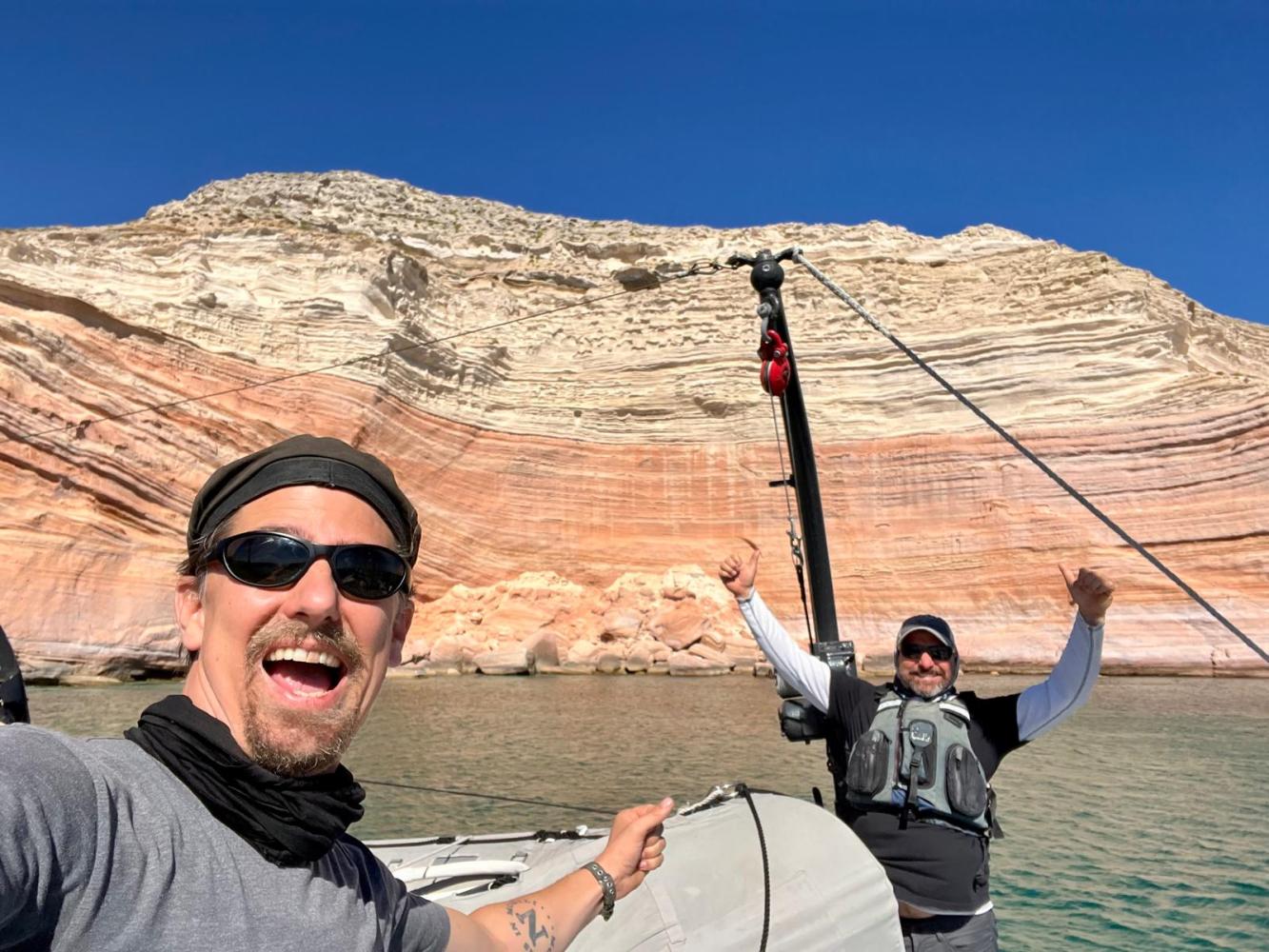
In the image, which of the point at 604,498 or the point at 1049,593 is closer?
the point at 1049,593

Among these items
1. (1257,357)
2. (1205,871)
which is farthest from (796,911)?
(1257,357)

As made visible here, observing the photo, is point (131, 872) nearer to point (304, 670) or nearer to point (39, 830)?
point (39, 830)

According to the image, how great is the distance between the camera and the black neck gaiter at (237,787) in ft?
3.52

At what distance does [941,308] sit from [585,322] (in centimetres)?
1099

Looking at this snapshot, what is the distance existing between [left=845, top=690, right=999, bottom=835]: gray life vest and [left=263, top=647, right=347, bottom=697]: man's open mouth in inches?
86.1

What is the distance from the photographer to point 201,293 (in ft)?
71.5

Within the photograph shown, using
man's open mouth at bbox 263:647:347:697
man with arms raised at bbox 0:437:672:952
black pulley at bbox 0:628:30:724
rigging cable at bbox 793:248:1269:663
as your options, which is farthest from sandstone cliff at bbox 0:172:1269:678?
man's open mouth at bbox 263:647:347:697

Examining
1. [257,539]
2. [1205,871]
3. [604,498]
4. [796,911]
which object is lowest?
[1205,871]

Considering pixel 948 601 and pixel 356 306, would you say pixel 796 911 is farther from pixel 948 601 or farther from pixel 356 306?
pixel 356 306

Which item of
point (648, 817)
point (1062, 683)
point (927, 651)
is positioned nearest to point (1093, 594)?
point (1062, 683)

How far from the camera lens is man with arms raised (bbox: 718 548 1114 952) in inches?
112

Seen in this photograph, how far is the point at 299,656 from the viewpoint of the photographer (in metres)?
1.23

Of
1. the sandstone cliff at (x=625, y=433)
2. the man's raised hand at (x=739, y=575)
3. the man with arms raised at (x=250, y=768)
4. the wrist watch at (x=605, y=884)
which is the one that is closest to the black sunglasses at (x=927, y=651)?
the man's raised hand at (x=739, y=575)

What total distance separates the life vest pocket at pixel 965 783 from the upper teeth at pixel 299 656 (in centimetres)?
226
